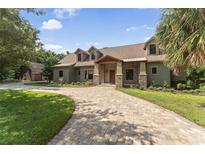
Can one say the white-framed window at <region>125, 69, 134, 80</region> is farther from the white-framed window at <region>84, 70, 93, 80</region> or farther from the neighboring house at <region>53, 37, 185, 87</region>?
the white-framed window at <region>84, 70, 93, 80</region>

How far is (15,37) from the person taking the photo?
9562 mm

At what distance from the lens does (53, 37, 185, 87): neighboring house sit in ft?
63.8

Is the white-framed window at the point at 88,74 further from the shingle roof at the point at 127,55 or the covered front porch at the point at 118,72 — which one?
the covered front porch at the point at 118,72

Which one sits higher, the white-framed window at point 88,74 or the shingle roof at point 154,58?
the shingle roof at point 154,58

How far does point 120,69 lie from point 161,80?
13.2ft

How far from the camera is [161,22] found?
11.5 metres

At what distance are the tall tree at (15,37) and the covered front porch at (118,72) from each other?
9.48m

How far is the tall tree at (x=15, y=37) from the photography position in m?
8.66

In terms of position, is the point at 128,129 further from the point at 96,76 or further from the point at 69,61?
the point at 69,61

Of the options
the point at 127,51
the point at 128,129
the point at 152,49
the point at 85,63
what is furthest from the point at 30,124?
the point at 85,63

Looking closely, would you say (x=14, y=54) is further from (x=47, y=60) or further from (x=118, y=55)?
(x=47, y=60)

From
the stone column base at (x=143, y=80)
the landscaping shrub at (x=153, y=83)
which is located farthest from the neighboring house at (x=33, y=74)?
the landscaping shrub at (x=153, y=83)

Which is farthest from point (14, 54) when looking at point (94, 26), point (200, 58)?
point (200, 58)
